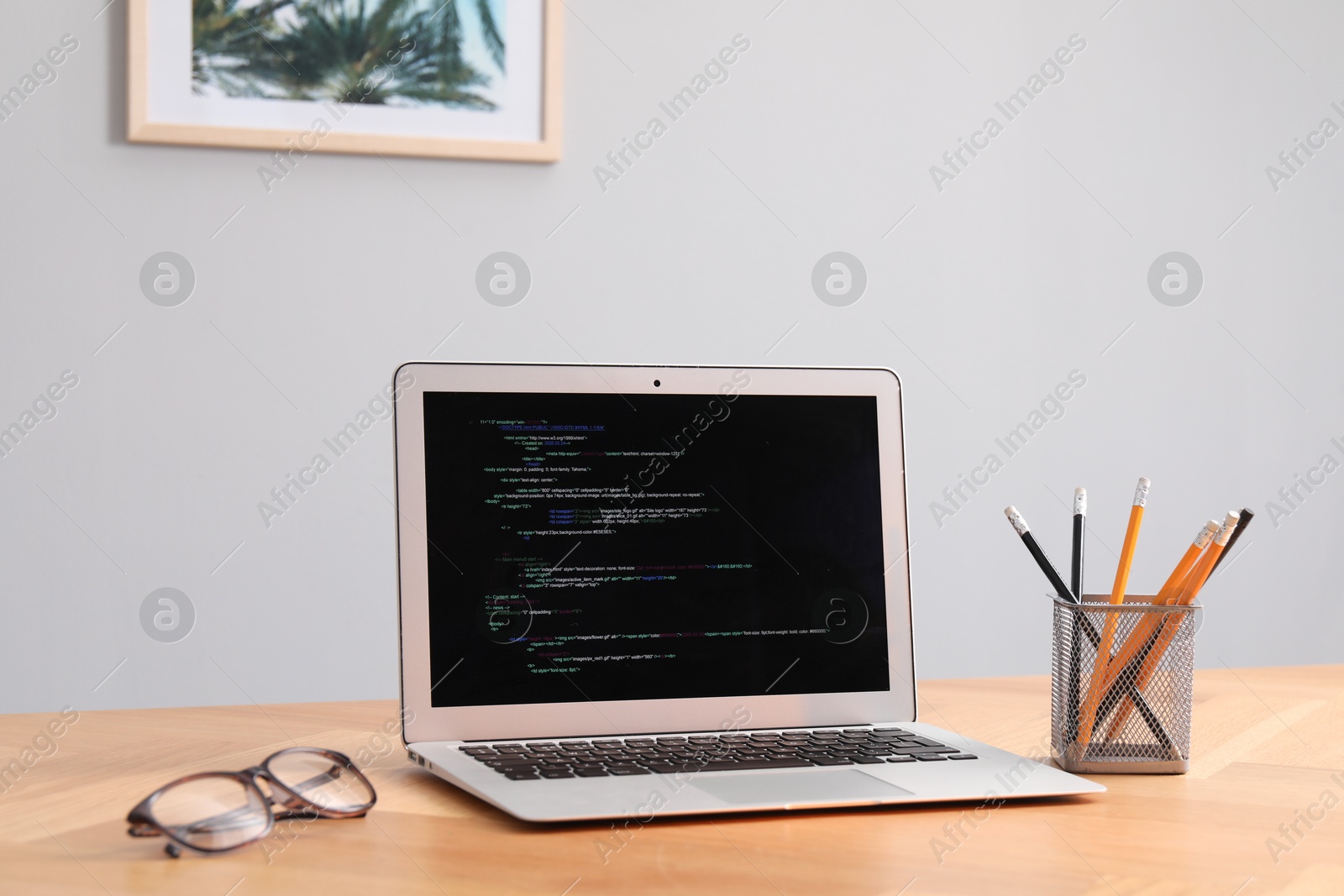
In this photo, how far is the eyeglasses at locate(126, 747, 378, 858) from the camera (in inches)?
21.2

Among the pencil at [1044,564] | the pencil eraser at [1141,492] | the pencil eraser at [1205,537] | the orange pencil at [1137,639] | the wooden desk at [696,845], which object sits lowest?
the wooden desk at [696,845]

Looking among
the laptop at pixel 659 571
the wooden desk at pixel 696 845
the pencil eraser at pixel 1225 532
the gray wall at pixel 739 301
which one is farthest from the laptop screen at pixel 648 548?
the gray wall at pixel 739 301

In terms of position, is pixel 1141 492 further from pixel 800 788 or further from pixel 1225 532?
pixel 800 788

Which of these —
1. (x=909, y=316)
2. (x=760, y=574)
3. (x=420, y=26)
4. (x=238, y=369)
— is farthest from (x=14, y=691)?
(x=909, y=316)

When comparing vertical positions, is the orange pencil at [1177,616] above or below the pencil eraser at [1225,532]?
below

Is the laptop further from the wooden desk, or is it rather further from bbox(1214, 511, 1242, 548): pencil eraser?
bbox(1214, 511, 1242, 548): pencil eraser

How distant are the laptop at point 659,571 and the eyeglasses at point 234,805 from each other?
Answer: 104 mm

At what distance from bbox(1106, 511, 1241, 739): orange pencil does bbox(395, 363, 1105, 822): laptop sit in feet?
0.27

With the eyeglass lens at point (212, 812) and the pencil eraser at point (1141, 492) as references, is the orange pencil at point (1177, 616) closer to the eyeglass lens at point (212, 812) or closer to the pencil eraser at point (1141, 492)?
the pencil eraser at point (1141, 492)

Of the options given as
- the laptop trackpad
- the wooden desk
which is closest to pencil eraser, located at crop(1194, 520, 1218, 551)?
the wooden desk

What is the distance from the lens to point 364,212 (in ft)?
5.64

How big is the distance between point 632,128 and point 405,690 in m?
1.25

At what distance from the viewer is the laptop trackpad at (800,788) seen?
2.05 feet

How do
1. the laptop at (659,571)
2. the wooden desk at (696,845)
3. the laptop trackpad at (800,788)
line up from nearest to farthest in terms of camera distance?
the wooden desk at (696,845) → the laptop trackpad at (800,788) → the laptop at (659,571)
